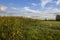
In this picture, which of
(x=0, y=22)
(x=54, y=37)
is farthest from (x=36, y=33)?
(x=0, y=22)

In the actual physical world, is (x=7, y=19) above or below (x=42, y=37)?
above

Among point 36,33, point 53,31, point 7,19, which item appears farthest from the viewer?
point 53,31

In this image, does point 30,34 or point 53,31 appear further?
point 53,31

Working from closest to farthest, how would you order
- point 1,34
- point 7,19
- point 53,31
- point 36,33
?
point 1,34 → point 7,19 → point 36,33 → point 53,31

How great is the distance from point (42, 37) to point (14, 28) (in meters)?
2.16

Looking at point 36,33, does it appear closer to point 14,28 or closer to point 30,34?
point 30,34

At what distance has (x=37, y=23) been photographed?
1391 cm

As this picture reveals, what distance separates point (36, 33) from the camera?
12133mm

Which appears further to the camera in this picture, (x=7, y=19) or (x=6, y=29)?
(x=7, y=19)

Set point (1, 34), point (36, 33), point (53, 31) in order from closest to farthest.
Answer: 1. point (1, 34)
2. point (36, 33)
3. point (53, 31)

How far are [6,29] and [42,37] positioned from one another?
257 cm

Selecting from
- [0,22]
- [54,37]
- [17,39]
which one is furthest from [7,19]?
[54,37]

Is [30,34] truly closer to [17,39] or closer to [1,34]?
[17,39]

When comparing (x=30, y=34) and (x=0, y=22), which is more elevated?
(x=0, y=22)
